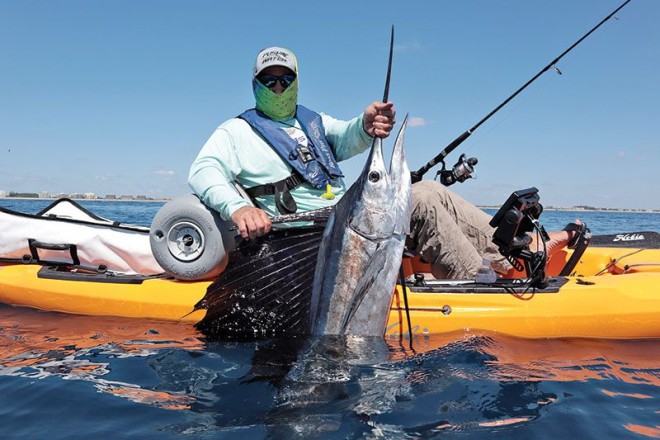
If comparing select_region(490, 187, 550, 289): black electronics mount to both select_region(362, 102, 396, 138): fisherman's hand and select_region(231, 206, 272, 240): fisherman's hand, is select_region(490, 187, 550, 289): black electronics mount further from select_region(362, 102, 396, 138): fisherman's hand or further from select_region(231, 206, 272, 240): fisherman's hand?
select_region(231, 206, 272, 240): fisherman's hand

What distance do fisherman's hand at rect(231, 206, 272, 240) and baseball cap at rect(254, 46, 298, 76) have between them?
1.42m

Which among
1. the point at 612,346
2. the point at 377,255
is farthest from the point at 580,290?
the point at 377,255

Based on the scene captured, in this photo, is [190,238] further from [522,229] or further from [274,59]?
[522,229]

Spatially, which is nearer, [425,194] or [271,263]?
[271,263]

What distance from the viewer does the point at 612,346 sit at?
11.7 ft

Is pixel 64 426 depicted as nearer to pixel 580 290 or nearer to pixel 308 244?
pixel 308 244

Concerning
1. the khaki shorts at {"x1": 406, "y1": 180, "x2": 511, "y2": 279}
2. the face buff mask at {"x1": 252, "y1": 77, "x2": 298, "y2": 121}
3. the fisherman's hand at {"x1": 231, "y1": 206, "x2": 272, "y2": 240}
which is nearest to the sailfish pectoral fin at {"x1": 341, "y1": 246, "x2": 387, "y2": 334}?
the fisherman's hand at {"x1": 231, "y1": 206, "x2": 272, "y2": 240}

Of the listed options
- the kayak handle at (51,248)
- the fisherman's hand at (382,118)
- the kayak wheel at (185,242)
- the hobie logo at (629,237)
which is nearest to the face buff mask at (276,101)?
the fisherman's hand at (382,118)

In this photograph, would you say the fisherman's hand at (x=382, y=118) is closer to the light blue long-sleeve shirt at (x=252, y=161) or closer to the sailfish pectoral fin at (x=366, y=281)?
the light blue long-sleeve shirt at (x=252, y=161)

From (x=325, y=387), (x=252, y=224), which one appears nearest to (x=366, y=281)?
(x=325, y=387)

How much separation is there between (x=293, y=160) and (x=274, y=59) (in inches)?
32.2

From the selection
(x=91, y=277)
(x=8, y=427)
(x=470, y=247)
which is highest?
(x=470, y=247)

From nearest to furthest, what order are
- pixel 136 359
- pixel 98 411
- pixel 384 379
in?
pixel 98 411 → pixel 384 379 → pixel 136 359

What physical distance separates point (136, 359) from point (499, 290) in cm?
250
